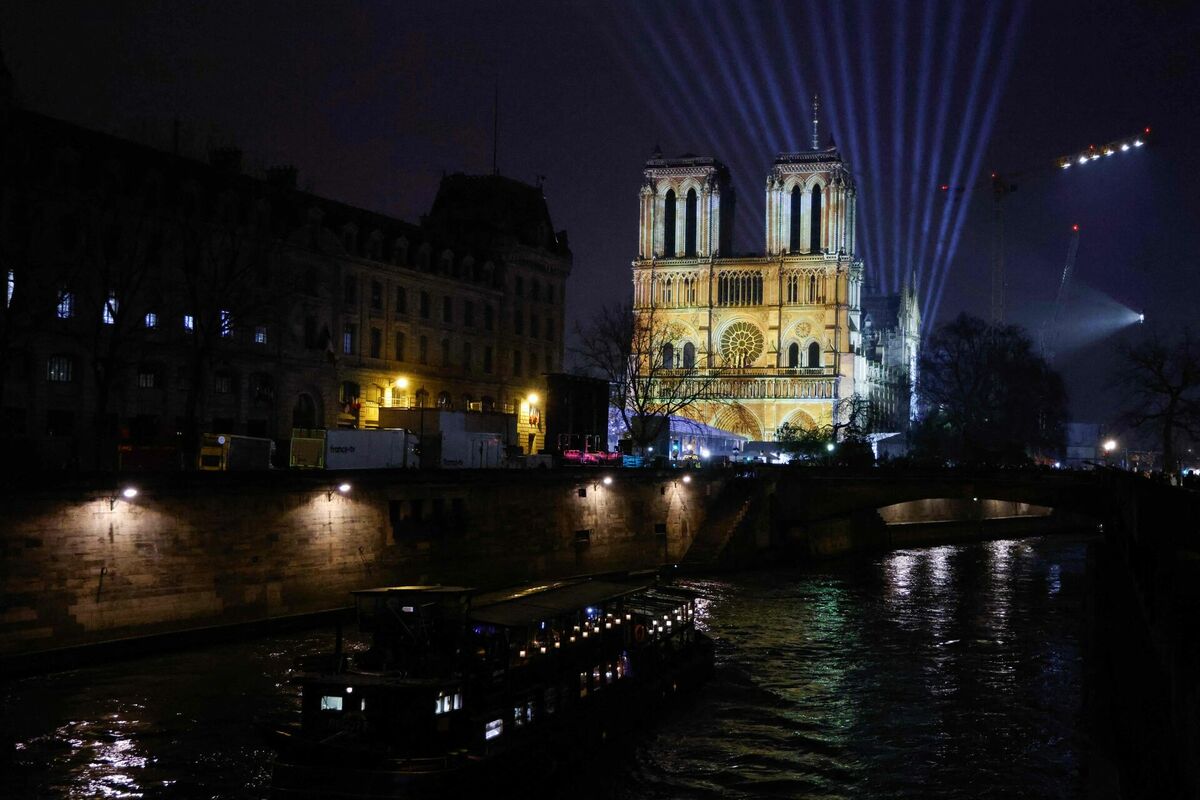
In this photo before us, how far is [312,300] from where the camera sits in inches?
2591

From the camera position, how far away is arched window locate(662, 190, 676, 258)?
142750 millimetres

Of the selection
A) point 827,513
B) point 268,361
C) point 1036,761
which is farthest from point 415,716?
point 827,513

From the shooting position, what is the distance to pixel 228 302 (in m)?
52.1

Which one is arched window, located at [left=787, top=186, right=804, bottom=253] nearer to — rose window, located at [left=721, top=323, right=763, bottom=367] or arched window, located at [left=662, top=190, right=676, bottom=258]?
rose window, located at [left=721, top=323, right=763, bottom=367]

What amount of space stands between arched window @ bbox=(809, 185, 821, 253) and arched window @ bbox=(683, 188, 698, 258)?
13.1 meters

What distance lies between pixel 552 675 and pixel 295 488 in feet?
54.3

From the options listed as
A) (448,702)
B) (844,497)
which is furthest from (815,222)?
(448,702)

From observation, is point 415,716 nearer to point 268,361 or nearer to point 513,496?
point 513,496

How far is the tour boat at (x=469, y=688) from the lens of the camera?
22.8m

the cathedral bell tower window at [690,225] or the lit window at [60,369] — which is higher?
the cathedral bell tower window at [690,225]

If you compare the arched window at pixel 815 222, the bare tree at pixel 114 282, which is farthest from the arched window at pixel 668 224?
the bare tree at pixel 114 282

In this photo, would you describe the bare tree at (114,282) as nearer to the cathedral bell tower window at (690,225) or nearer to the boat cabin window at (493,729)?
the boat cabin window at (493,729)

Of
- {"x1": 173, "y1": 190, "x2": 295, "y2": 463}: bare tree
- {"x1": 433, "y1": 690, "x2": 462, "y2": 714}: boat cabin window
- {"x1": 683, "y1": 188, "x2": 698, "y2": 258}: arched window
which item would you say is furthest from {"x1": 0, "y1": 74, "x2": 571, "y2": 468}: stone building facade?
{"x1": 683, "y1": 188, "x2": 698, "y2": 258}: arched window

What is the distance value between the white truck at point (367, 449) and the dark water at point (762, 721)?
461 inches
